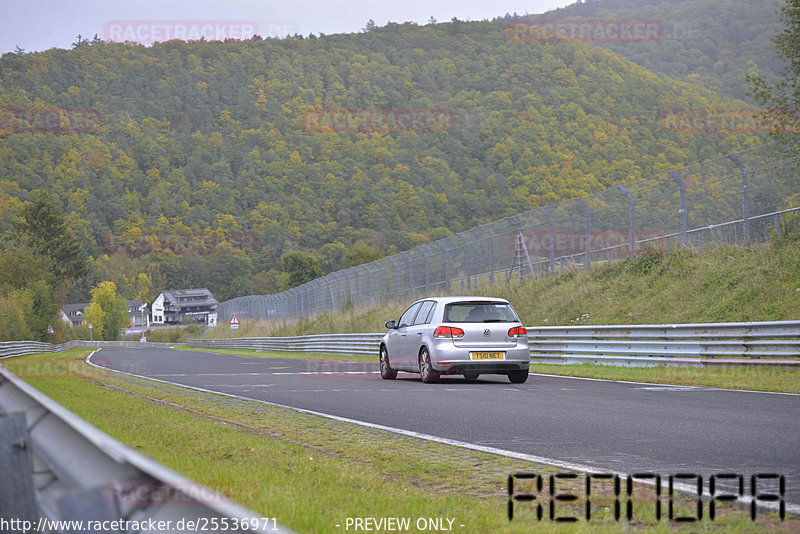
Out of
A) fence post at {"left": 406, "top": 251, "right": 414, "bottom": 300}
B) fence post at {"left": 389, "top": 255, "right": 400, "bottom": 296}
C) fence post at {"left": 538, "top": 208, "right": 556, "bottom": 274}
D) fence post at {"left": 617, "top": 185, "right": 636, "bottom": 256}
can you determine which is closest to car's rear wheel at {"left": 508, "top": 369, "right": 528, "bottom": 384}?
fence post at {"left": 617, "top": 185, "right": 636, "bottom": 256}

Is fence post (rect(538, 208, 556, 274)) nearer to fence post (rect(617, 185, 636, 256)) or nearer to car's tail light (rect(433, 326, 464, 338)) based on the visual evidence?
fence post (rect(617, 185, 636, 256))

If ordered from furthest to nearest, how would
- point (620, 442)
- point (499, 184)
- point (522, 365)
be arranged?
point (499, 184), point (522, 365), point (620, 442)

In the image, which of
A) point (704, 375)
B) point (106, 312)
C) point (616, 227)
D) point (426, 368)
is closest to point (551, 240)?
point (616, 227)

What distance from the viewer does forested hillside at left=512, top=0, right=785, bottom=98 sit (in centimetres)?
9725

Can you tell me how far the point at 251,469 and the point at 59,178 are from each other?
10259 cm

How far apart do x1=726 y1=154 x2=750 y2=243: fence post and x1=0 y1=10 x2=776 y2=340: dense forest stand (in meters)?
37.6

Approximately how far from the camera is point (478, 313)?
15.7 metres

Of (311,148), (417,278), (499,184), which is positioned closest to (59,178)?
(311,148)

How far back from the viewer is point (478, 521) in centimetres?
450

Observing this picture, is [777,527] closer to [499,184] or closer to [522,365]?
[522,365]
